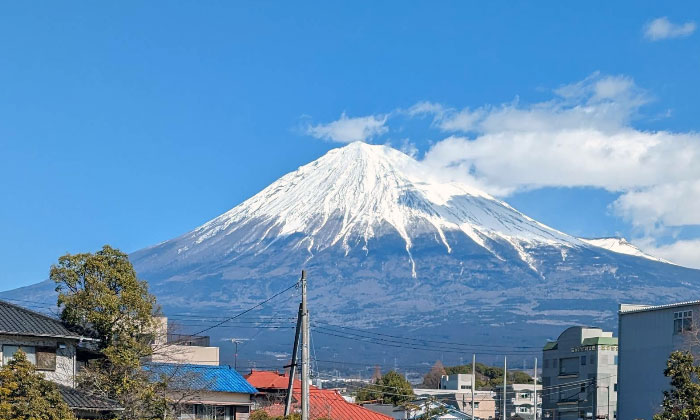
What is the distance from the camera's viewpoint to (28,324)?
3706cm

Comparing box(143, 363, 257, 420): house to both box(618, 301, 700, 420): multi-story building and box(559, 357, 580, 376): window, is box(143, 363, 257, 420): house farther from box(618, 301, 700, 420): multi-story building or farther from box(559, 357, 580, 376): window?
box(559, 357, 580, 376): window

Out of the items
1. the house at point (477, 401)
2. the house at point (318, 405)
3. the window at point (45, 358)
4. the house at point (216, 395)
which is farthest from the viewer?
the house at point (477, 401)

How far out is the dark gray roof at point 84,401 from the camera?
35.4 m

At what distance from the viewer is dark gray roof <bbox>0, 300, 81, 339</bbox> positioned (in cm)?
3631

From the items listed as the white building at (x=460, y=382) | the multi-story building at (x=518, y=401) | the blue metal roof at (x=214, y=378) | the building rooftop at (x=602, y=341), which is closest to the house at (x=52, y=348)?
the blue metal roof at (x=214, y=378)

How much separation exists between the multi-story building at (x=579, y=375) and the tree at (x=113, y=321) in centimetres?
4946

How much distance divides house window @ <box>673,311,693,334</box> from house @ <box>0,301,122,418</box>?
34566 millimetres

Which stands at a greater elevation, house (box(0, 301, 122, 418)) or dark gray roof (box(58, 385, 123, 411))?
house (box(0, 301, 122, 418))

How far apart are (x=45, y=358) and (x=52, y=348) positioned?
38 centimetres

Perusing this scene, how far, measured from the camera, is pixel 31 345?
3694 centimetres

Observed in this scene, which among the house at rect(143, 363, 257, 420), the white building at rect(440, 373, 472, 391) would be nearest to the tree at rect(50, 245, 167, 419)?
the house at rect(143, 363, 257, 420)

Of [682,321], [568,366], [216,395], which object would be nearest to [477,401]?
[568,366]

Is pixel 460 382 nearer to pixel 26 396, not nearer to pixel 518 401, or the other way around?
pixel 518 401

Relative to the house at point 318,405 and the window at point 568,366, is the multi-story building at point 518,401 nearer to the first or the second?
the window at point 568,366
